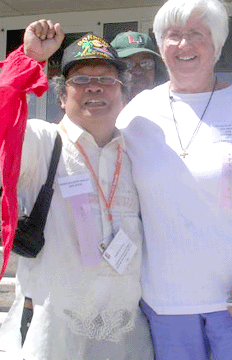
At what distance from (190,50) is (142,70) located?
3.16 feet

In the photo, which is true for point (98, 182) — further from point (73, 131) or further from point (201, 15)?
point (201, 15)

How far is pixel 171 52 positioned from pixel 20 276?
1.14 meters

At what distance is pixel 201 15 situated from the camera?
234 cm

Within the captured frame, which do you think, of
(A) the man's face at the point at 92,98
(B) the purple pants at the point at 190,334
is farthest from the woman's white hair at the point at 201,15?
(B) the purple pants at the point at 190,334

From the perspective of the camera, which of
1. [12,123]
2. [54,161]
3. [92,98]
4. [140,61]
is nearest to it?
[12,123]

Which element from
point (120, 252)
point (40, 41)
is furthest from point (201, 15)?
point (120, 252)

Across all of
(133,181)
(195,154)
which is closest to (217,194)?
(195,154)

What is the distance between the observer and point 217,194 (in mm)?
2254

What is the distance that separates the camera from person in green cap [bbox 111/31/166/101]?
3225 mm

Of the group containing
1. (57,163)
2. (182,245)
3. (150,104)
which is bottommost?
(182,245)

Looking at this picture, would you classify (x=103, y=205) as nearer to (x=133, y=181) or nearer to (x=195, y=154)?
(x=133, y=181)

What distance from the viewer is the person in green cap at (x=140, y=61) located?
3.22 metres

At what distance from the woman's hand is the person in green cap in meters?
1.08

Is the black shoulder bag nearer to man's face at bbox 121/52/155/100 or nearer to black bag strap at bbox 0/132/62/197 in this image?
black bag strap at bbox 0/132/62/197
